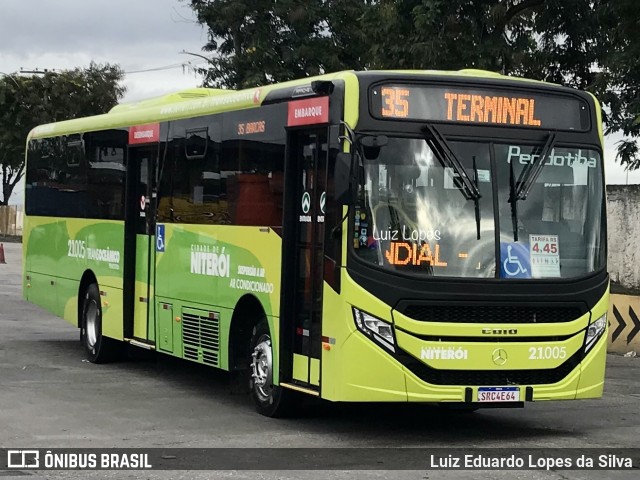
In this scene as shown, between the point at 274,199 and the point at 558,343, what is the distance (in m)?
2.87

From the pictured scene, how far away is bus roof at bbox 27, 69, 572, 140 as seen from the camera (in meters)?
11.4

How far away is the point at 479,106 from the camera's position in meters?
11.2

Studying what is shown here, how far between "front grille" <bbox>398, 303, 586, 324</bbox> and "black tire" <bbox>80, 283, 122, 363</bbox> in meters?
7.09

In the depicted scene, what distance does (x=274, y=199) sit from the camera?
12094mm

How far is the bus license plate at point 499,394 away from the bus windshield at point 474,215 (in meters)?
0.93

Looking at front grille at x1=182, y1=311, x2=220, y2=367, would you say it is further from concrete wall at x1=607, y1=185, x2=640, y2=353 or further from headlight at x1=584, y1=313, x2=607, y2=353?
concrete wall at x1=607, y1=185, x2=640, y2=353

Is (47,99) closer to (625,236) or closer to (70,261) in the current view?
(625,236)

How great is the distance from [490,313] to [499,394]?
670 millimetres

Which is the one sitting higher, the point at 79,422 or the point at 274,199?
the point at 274,199

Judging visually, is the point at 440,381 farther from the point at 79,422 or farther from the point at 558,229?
the point at 79,422

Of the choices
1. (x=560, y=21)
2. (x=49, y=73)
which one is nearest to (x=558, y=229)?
(x=560, y=21)

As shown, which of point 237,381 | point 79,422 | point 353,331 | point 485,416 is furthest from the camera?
point 237,381

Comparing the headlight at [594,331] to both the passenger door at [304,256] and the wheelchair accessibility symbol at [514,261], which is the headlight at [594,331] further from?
the passenger door at [304,256]

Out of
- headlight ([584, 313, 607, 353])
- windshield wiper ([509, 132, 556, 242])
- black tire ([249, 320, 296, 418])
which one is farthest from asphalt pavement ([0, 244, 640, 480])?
windshield wiper ([509, 132, 556, 242])
